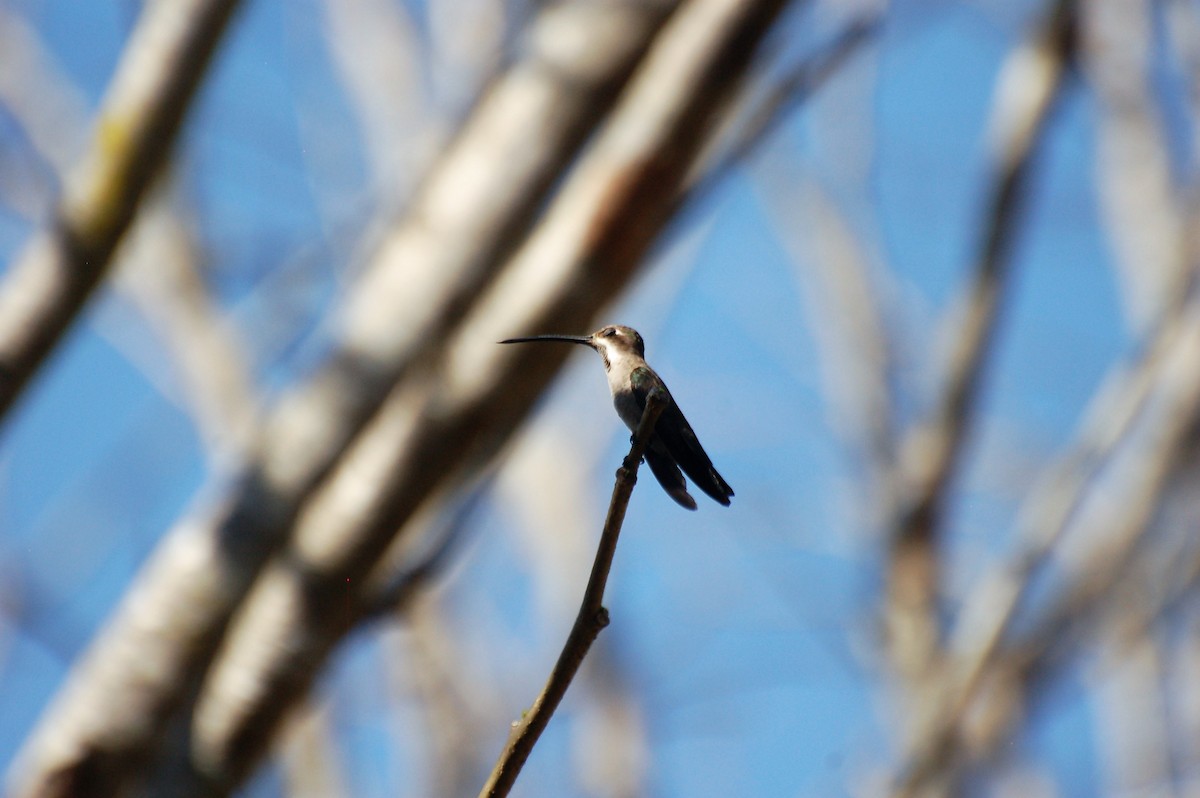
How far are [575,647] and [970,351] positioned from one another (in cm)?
402

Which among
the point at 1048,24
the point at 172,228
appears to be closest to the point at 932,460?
the point at 1048,24

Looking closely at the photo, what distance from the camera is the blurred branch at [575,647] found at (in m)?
1.39

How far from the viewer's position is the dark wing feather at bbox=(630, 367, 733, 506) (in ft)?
5.56

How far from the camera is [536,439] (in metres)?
9.49

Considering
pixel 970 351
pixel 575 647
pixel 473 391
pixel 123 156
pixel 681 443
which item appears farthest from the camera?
pixel 970 351

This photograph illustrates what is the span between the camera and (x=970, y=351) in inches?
198

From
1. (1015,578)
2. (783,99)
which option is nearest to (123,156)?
(783,99)

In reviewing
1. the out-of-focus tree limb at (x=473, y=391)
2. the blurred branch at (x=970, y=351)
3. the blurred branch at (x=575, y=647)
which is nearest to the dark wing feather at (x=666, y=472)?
the blurred branch at (x=575, y=647)

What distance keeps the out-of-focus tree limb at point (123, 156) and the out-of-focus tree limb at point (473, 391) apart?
90cm

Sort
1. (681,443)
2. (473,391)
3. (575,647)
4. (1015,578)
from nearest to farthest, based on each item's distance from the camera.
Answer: (575,647)
(681,443)
(473,391)
(1015,578)

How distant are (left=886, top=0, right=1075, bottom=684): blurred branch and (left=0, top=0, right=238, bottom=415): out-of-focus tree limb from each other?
3287 millimetres

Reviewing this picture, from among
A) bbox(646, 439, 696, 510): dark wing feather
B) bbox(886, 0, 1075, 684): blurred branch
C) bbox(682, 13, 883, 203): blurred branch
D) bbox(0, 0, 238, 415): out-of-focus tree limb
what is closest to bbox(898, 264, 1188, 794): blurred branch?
bbox(886, 0, 1075, 684): blurred branch

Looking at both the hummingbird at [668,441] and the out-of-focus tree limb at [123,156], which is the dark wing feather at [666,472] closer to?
the hummingbird at [668,441]

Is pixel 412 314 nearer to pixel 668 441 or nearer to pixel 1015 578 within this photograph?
pixel 668 441
